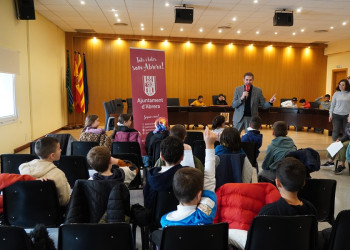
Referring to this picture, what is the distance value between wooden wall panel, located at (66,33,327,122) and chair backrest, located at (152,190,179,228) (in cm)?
1049

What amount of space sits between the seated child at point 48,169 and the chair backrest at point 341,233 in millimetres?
1933

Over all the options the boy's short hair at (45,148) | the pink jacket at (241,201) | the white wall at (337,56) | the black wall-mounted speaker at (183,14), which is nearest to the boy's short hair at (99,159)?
the boy's short hair at (45,148)

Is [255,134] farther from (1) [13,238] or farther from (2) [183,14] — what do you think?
(2) [183,14]

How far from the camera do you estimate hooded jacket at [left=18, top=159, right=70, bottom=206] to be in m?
2.41

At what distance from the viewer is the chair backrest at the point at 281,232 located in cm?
164

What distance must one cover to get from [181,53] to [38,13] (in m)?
6.15

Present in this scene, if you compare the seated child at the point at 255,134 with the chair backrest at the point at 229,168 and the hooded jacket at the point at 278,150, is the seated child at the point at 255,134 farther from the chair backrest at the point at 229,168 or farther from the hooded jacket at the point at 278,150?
the chair backrest at the point at 229,168

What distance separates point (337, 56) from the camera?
13.5 meters

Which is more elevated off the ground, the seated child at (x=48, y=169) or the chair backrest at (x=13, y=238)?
the seated child at (x=48, y=169)

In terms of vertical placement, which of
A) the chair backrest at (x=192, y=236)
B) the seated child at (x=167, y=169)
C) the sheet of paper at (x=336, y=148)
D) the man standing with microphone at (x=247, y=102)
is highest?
the man standing with microphone at (x=247, y=102)

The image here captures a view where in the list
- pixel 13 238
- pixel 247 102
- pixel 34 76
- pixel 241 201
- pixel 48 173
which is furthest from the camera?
pixel 34 76

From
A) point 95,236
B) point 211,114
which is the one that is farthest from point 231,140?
point 211,114

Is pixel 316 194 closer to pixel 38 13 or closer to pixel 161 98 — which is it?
pixel 161 98

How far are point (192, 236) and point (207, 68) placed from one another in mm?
12480
